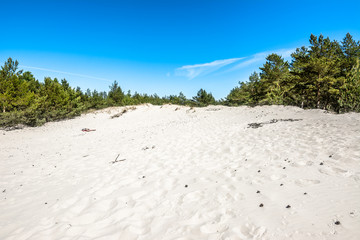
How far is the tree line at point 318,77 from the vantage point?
2145 centimetres

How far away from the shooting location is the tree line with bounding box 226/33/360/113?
21453 mm

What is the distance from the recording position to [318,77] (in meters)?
22.7

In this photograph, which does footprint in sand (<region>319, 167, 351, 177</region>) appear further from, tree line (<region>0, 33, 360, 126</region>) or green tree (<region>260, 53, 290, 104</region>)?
green tree (<region>260, 53, 290, 104</region>)

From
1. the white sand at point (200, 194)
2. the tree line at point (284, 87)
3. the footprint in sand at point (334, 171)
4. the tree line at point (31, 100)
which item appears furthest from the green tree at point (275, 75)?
the tree line at point (31, 100)

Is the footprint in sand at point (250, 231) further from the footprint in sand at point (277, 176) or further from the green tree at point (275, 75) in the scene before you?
the green tree at point (275, 75)

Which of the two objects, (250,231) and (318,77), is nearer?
(250,231)

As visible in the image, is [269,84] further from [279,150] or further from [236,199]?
[236,199]

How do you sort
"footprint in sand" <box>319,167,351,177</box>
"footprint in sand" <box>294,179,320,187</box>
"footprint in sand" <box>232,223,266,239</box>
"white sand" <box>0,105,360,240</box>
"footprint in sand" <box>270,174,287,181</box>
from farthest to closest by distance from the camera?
"footprint in sand" <box>270,174,287,181</box>
"footprint in sand" <box>319,167,351,177</box>
"footprint in sand" <box>294,179,320,187</box>
"white sand" <box>0,105,360,240</box>
"footprint in sand" <box>232,223,266,239</box>

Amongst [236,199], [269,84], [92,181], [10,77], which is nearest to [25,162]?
[92,181]

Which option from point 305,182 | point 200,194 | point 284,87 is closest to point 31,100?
point 200,194

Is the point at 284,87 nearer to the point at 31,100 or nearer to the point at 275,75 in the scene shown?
the point at 275,75

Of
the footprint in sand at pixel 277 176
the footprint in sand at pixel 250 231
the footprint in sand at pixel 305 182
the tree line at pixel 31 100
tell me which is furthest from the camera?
the tree line at pixel 31 100

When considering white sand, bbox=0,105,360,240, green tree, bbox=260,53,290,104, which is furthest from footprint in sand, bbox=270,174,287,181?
green tree, bbox=260,53,290,104

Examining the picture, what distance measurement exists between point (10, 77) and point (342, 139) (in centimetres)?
3195
